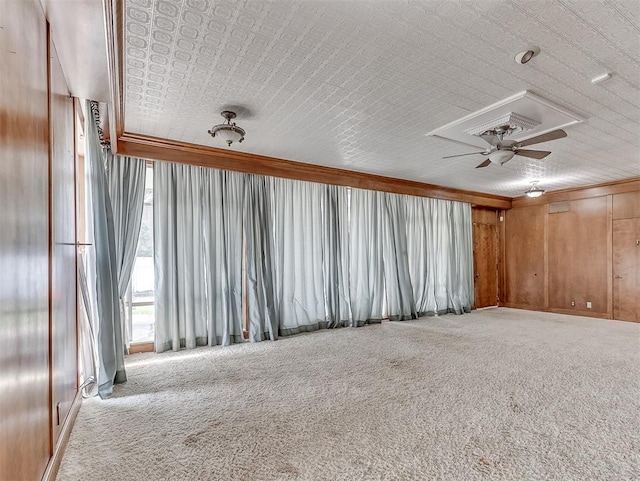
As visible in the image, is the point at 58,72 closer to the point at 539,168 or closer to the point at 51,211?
the point at 51,211

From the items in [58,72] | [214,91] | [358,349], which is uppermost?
[214,91]

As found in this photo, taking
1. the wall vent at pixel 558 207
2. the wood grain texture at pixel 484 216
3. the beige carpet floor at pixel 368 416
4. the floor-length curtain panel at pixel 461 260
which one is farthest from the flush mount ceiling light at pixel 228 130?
the wall vent at pixel 558 207

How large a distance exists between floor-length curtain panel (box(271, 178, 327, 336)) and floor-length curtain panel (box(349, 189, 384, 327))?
2.33ft

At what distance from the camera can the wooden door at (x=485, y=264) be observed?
338 inches

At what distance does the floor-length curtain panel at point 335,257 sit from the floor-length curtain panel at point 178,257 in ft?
7.01

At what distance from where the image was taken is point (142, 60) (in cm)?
260

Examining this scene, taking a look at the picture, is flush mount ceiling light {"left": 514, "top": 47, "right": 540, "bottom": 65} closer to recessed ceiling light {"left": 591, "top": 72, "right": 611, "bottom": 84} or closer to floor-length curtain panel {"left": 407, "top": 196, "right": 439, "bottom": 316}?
recessed ceiling light {"left": 591, "top": 72, "right": 611, "bottom": 84}

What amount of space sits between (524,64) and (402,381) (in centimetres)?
300

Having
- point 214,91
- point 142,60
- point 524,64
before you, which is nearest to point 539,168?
point 524,64

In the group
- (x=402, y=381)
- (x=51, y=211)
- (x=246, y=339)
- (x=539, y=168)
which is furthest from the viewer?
(x=539, y=168)

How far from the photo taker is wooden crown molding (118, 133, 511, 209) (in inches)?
170

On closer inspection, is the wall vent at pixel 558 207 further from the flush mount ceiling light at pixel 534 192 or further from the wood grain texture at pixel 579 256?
the flush mount ceiling light at pixel 534 192

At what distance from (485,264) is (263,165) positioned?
6.52 metres

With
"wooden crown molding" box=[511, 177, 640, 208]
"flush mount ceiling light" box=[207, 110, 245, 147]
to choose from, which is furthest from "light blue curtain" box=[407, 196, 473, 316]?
"flush mount ceiling light" box=[207, 110, 245, 147]
